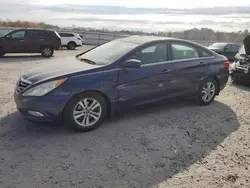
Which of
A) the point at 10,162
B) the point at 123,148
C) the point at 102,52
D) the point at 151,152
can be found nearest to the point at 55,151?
the point at 10,162

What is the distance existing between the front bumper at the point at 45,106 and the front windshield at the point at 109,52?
41.9 inches

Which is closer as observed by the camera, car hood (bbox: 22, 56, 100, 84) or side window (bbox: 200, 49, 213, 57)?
car hood (bbox: 22, 56, 100, 84)

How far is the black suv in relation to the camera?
14280 millimetres

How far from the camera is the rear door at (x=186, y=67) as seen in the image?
528 centimetres

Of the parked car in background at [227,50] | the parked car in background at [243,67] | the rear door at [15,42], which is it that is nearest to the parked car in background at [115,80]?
the parked car in background at [243,67]

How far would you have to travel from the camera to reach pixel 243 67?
8258mm

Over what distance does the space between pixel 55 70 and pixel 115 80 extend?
3.30ft

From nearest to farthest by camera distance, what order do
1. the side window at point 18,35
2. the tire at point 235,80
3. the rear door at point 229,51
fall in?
1. the tire at point 235,80
2. the side window at point 18,35
3. the rear door at point 229,51

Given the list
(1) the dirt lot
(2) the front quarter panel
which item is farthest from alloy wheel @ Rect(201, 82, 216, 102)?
(2) the front quarter panel

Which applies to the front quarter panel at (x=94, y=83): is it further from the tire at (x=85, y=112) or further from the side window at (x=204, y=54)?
the side window at (x=204, y=54)

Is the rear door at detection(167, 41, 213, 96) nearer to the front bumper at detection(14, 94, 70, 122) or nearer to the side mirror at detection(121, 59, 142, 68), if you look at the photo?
the side mirror at detection(121, 59, 142, 68)

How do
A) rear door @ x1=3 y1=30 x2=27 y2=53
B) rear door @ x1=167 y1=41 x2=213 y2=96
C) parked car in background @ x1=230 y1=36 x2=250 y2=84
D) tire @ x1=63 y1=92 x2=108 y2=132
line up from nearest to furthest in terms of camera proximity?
tire @ x1=63 y1=92 x2=108 y2=132
rear door @ x1=167 y1=41 x2=213 y2=96
parked car in background @ x1=230 y1=36 x2=250 y2=84
rear door @ x1=3 y1=30 x2=27 y2=53

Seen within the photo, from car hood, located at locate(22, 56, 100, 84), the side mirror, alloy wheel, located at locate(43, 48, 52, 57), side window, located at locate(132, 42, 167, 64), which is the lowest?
alloy wheel, located at locate(43, 48, 52, 57)

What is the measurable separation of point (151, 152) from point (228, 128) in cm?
178
